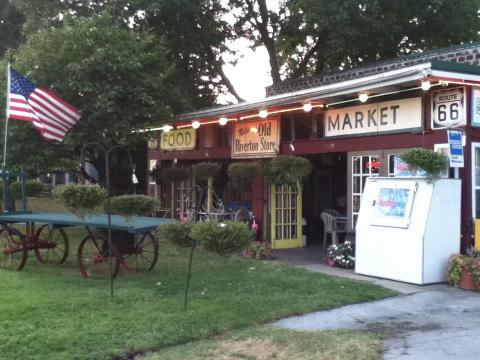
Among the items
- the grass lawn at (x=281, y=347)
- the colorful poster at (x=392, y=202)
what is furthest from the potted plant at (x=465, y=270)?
the grass lawn at (x=281, y=347)

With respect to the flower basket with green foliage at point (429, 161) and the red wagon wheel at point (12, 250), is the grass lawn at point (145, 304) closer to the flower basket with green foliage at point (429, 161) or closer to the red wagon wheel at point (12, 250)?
the red wagon wheel at point (12, 250)

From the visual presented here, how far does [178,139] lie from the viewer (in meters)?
16.9

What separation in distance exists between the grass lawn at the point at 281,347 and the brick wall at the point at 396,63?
271 inches

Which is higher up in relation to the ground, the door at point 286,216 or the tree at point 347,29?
the tree at point 347,29

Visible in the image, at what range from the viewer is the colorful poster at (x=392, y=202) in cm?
916

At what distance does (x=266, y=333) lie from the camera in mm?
6230

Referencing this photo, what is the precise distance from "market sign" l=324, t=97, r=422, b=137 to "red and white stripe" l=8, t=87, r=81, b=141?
5124mm

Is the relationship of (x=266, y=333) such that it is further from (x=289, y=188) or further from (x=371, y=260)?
(x=289, y=188)

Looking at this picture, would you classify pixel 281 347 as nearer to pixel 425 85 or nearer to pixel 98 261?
pixel 98 261

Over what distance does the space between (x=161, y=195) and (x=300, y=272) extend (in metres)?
9.39

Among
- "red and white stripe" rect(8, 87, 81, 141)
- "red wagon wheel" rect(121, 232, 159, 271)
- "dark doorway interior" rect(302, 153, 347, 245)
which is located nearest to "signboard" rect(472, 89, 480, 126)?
"red wagon wheel" rect(121, 232, 159, 271)

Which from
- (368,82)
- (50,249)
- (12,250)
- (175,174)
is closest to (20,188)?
(175,174)

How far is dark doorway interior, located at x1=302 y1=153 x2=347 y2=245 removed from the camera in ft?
53.8

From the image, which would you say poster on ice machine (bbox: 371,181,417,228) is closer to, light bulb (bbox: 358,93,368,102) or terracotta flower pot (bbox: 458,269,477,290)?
terracotta flower pot (bbox: 458,269,477,290)
